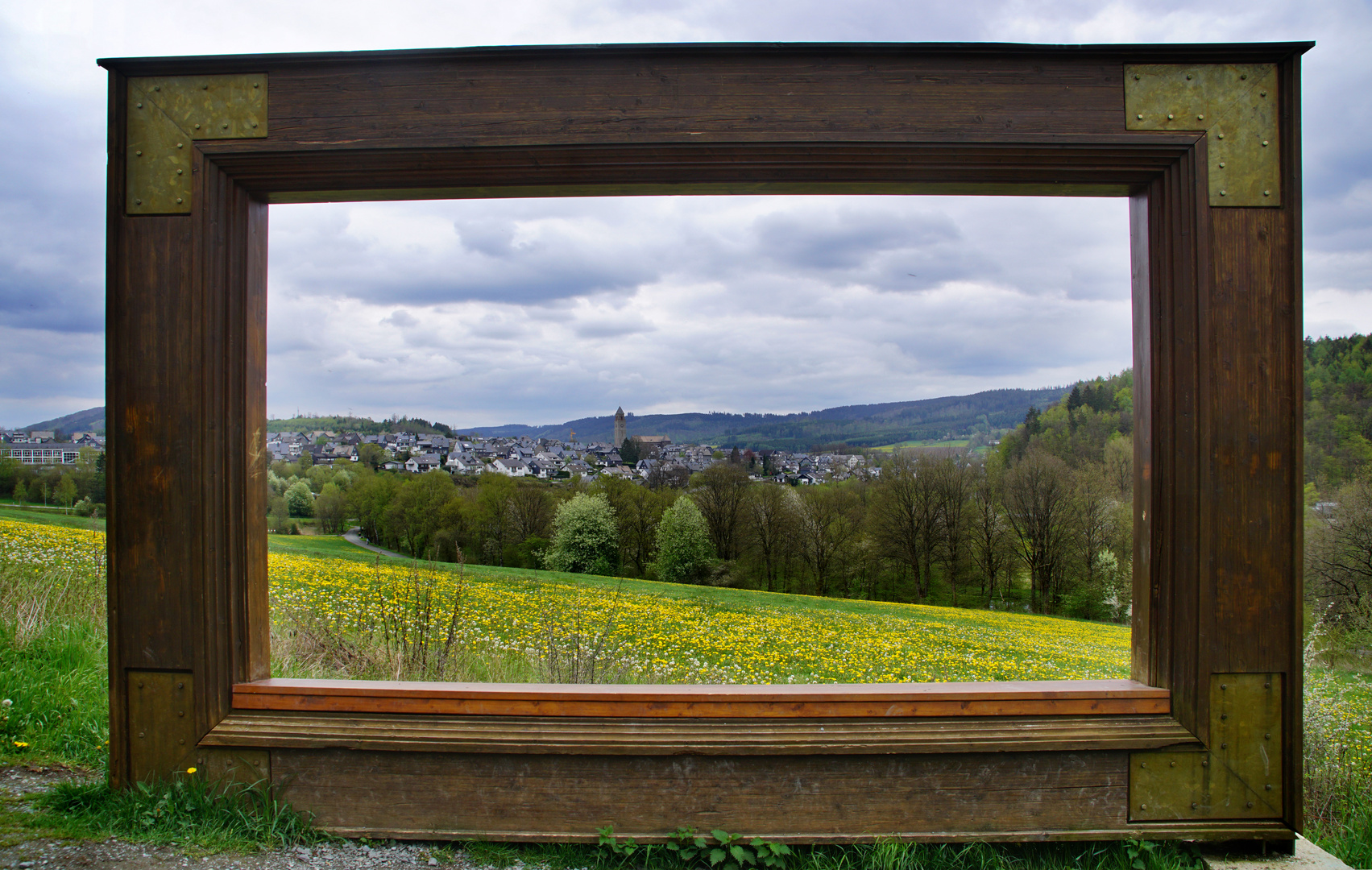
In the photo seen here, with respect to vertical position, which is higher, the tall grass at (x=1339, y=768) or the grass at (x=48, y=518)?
the grass at (x=48, y=518)

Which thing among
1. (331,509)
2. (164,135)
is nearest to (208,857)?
(164,135)

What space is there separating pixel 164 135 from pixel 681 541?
437 cm

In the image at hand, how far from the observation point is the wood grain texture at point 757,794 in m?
2.12

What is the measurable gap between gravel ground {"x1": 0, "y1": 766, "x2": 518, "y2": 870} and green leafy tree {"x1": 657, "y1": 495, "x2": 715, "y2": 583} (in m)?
3.32

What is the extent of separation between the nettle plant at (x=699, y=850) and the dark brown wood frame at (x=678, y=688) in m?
0.05

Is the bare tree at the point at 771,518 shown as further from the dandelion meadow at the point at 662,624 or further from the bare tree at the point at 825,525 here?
the dandelion meadow at the point at 662,624

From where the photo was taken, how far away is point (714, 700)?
2121 mm

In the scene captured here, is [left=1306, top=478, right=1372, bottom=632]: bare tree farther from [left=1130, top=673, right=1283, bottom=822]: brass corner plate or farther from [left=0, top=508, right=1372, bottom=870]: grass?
[left=1130, top=673, right=1283, bottom=822]: brass corner plate

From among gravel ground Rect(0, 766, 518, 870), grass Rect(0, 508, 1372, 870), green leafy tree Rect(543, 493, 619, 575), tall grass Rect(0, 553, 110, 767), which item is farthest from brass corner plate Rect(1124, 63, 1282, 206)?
tall grass Rect(0, 553, 110, 767)

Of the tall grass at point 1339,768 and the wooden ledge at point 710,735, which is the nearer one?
the wooden ledge at point 710,735

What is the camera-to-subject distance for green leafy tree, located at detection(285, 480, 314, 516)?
612 centimetres

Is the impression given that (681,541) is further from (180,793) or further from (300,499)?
(300,499)

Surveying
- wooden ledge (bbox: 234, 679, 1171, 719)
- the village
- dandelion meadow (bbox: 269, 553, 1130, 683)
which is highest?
the village

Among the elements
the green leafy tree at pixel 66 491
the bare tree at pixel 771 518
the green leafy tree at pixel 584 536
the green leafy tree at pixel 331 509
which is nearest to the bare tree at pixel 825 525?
the bare tree at pixel 771 518
